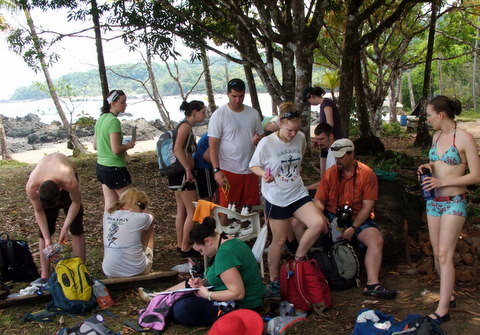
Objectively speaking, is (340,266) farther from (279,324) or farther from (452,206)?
(452,206)

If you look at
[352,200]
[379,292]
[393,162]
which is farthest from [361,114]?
[379,292]

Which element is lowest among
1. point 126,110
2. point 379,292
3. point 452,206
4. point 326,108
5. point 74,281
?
point 379,292

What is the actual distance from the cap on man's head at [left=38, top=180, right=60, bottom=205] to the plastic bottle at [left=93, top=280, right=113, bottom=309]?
2.87 ft

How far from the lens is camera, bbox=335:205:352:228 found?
14.3ft

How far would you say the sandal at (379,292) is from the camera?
3.97 metres

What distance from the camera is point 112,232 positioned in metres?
4.40

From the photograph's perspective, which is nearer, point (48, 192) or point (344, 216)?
point (48, 192)

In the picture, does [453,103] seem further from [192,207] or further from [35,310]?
[35,310]

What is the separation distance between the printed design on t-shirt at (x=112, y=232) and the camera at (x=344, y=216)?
2172 millimetres

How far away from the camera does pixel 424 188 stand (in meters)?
3.46

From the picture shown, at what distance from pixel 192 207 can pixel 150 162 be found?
20.9 feet

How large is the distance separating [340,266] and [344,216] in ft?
1.58

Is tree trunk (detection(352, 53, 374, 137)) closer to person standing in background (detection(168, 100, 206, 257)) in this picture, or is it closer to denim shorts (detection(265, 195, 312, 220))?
person standing in background (detection(168, 100, 206, 257))

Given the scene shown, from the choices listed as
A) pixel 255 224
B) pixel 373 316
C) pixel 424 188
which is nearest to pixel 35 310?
pixel 255 224
